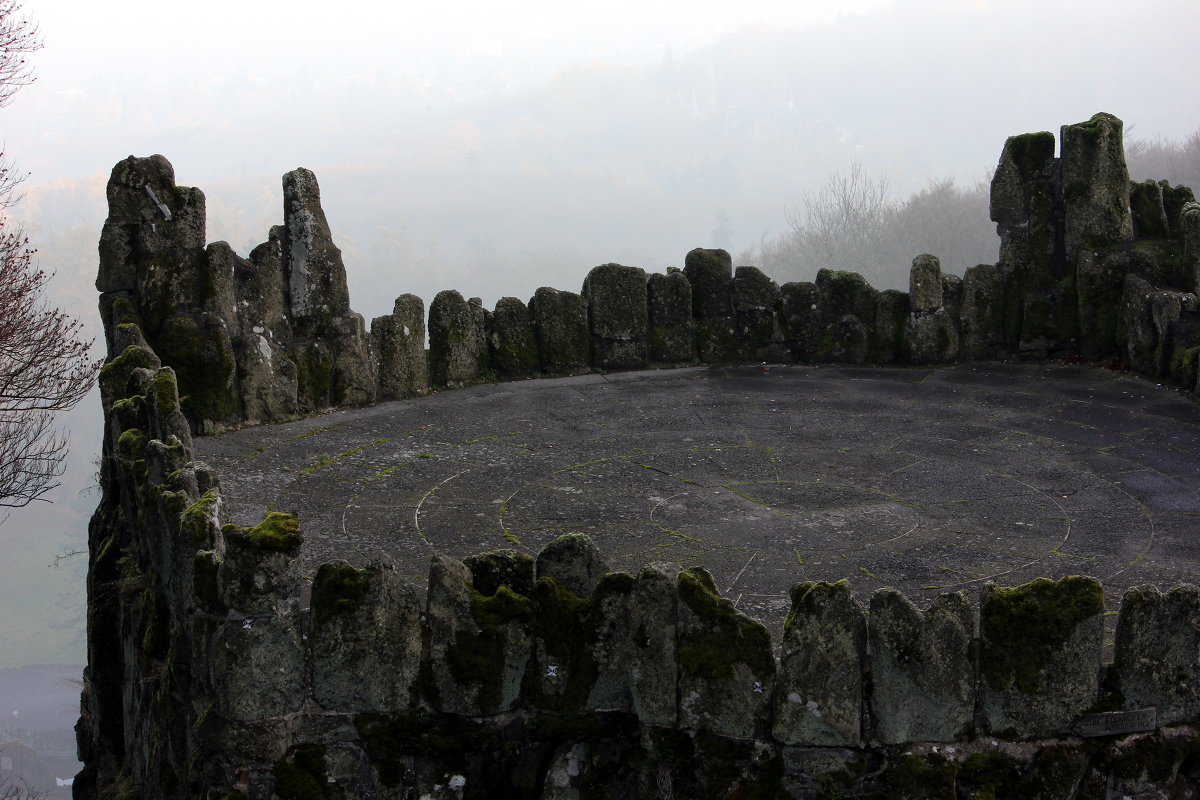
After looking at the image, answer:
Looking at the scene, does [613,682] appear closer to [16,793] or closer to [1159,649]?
[1159,649]

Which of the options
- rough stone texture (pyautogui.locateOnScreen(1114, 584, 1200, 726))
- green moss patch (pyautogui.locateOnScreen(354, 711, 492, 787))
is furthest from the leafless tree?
rough stone texture (pyautogui.locateOnScreen(1114, 584, 1200, 726))

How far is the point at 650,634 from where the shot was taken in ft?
21.4

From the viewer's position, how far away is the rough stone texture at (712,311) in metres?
15.4

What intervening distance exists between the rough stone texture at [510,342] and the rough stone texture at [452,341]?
10.8 inches

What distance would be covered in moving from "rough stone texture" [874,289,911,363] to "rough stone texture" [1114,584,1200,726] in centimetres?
875

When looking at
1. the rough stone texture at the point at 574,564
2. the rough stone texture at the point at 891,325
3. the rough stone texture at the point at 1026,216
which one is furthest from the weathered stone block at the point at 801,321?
the rough stone texture at the point at 574,564

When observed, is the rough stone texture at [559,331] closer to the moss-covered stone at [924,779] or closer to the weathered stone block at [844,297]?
the weathered stone block at [844,297]

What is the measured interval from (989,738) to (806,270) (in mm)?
84881

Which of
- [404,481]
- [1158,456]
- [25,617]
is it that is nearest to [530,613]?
[404,481]

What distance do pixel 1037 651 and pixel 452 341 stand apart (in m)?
9.23

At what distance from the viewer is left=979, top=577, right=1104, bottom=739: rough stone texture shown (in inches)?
248

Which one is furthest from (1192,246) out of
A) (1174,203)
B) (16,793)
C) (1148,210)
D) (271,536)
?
(16,793)

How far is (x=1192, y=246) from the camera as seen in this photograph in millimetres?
13289

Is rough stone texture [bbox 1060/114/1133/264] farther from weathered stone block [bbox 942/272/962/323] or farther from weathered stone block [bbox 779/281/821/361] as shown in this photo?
weathered stone block [bbox 779/281/821/361]
